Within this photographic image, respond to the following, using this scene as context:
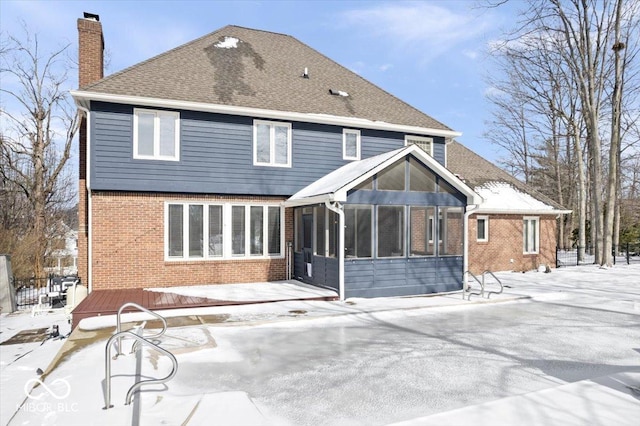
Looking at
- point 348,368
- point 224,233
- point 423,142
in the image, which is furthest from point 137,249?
point 423,142

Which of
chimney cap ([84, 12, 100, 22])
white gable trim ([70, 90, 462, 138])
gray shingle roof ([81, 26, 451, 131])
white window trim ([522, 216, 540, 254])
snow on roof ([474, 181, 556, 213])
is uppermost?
chimney cap ([84, 12, 100, 22])

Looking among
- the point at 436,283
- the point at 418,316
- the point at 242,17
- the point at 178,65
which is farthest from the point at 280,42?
the point at 418,316

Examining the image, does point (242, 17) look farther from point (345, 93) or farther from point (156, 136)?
point (156, 136)

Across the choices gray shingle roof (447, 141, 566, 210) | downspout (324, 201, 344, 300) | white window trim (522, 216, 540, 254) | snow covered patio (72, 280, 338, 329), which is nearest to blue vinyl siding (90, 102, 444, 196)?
snow covered patio (72, 280, 338, 329)

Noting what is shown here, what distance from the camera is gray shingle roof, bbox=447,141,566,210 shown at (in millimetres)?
20000

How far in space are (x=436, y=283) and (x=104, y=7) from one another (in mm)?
14482

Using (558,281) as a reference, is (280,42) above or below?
above

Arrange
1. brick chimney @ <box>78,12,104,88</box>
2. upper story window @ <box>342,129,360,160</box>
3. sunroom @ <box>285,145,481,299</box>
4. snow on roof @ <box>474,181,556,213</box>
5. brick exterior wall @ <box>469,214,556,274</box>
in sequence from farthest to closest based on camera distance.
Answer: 1. snow on roof @ <box>474,181,556,213</box>
2. brick exterior wall @ <box>469,214,556,274</box>
3. upper story window @ <box>342,129,360,160</box>
4. brick chimney @ <box>78,12,104,88</box>
5. sunroom @ <box>285,145,481,299</box>

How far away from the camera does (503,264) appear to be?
1822 centimetres

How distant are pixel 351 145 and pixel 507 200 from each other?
8706mm

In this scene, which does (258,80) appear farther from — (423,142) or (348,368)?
(348,368)

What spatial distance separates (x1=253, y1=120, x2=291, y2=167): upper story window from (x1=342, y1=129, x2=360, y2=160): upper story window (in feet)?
6.85

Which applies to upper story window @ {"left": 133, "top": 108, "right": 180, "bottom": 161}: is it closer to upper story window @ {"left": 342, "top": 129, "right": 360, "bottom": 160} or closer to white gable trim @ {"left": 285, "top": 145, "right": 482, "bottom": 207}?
white gable trim @ {"left": 285, "top": 145, "right": 482, "bottom": 207}

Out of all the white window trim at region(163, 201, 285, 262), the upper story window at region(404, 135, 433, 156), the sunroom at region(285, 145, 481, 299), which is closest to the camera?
the sunroom at region(285, 145, 481, 299)
